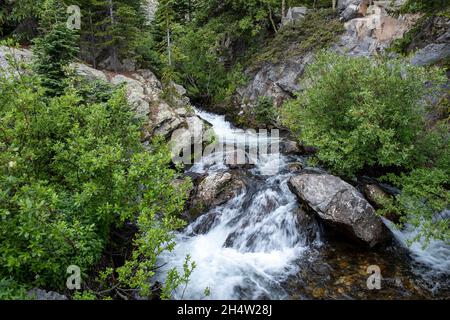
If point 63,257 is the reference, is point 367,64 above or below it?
above

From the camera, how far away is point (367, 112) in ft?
33.7

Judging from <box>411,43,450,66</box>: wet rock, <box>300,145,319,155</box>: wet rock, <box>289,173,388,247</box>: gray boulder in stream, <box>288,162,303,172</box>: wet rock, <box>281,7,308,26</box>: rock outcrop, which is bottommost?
<box>289,173,388,247</box>: gray boulder in stream

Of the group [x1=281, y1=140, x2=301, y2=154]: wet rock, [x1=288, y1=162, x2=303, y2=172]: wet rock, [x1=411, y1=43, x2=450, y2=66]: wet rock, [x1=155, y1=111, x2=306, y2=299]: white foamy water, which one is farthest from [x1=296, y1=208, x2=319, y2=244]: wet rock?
[x1=411, y1=43, x2=450, y2=66]: wet rock

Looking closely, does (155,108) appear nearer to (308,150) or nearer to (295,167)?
(295,167)

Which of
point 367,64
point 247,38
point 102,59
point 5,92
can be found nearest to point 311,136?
point 367,64

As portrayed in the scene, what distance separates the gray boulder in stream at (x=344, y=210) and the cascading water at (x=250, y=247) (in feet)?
2.62

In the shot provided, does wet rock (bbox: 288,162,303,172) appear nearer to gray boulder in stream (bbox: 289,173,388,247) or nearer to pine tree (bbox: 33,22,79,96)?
gray boulder in stream (bbox: 289,173,388,247)

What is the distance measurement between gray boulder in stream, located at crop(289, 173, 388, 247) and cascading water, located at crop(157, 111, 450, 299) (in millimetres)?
800

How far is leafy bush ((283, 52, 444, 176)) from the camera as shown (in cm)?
1026

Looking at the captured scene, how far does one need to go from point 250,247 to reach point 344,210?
3439 millimetres

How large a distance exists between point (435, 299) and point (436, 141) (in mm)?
5637

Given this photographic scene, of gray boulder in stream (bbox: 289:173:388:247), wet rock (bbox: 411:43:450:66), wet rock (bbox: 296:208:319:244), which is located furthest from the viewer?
wet rock (bbox: 411:43:450:66)

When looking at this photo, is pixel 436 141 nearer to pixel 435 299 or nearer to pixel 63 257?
pixel 435 299

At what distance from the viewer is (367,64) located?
447 inches
